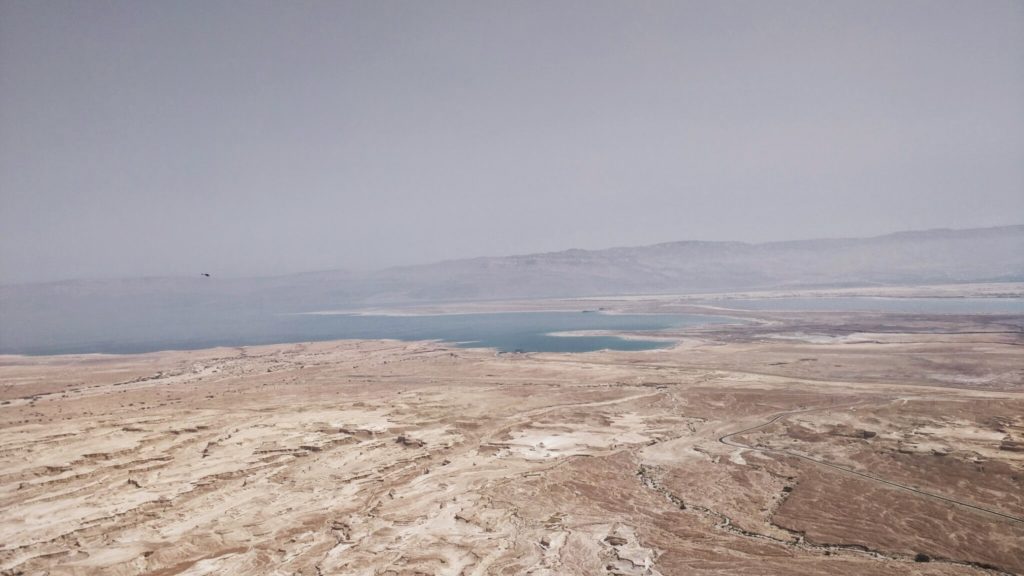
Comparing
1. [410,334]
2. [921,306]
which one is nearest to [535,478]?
[410,334]

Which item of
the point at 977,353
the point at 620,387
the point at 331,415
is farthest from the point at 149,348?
the point at 977,353

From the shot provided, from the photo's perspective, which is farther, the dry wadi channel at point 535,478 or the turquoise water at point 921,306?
the turquoise water at point 921,306

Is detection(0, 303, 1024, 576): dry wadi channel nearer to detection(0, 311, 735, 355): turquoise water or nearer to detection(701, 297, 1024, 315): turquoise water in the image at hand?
detection(0, 311, 735, 355): turquoise water

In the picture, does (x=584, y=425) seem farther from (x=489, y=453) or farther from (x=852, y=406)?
(x=852, y=406)

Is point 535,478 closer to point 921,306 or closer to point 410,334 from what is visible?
point 410,334

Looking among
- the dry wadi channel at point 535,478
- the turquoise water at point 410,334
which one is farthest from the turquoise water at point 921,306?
the dry wadi channel at point 535,478

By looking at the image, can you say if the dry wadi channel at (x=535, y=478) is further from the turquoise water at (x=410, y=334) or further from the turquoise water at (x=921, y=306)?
the turquoise water at (x=921, y=306)

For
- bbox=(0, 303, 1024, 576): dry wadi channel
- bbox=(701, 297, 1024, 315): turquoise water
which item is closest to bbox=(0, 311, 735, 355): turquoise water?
bbox=(701, 297, 1024, 315): turquoise water

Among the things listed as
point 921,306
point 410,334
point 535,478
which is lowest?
point 535,478
